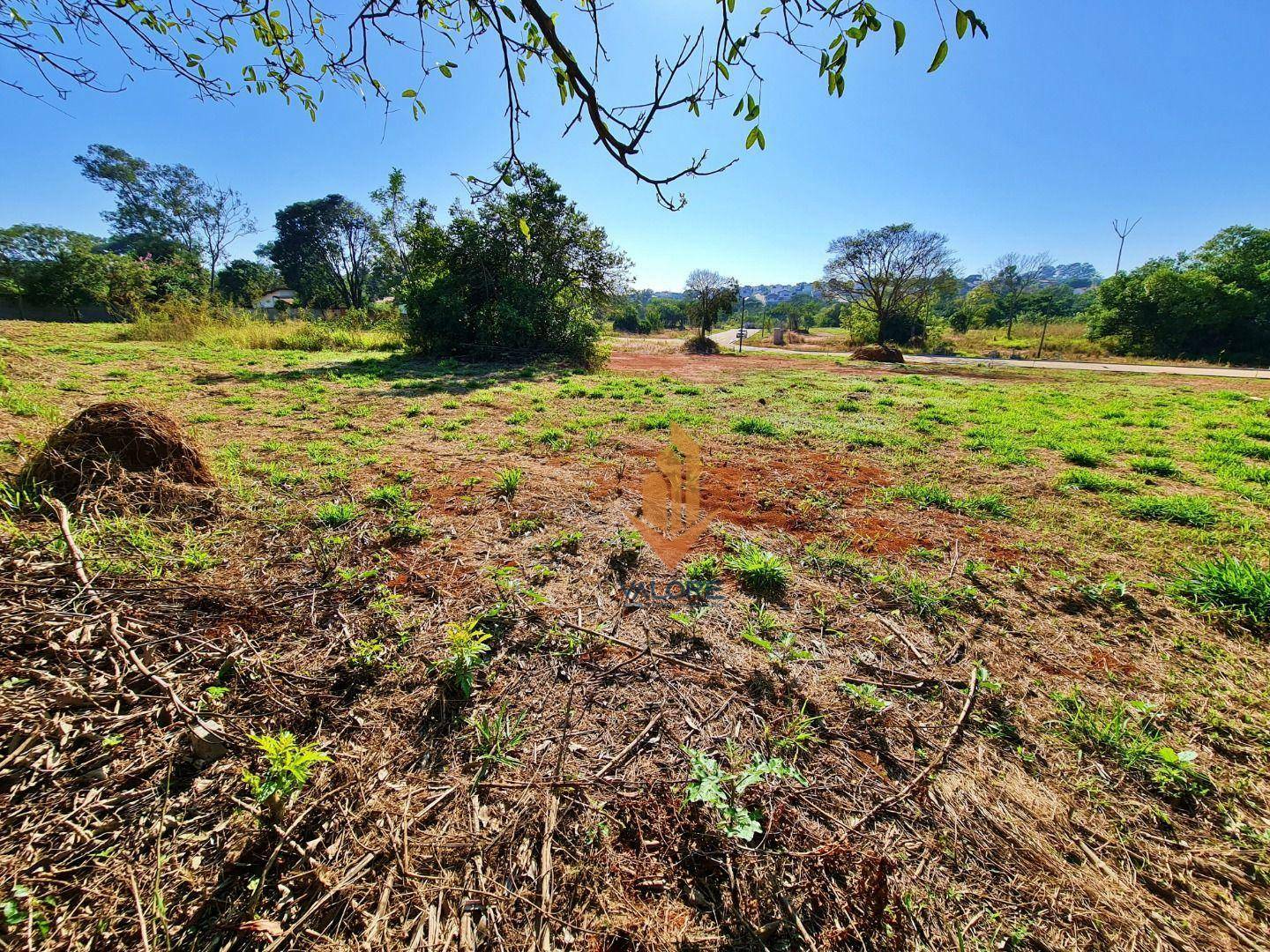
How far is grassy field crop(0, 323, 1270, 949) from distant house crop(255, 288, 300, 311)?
50668mm

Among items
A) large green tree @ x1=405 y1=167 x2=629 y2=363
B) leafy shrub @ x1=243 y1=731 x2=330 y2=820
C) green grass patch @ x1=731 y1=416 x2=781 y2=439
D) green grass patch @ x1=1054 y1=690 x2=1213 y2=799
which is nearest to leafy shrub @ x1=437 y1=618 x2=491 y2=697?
leafy shrub @ x1=243 y1=731 x2=330 y2=820

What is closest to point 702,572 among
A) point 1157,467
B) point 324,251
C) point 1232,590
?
point 1232,590

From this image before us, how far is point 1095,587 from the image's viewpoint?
2.75 meters

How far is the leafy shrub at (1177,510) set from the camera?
3.65 m

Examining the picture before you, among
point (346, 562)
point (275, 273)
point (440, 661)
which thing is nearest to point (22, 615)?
point (346, 562)

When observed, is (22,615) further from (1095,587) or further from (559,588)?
(1095,587)

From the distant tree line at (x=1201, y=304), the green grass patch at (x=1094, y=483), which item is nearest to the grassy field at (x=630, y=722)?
the green grass patch at (x=1094, y=483)

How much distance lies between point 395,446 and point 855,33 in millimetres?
5344

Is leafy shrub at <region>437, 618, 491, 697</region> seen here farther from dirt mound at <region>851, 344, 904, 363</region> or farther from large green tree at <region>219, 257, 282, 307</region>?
large green tree at <region>219, 257, 282, 307</region>

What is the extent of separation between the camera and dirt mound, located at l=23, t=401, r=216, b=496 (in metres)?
2.62

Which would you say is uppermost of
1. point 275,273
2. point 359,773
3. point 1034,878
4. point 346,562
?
point 275,273

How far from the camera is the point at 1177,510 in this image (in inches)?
147

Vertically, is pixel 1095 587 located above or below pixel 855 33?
below

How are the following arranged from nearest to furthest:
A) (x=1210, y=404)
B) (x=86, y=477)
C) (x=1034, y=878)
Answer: (x=1034, y=878) → (x=86, y=477) → (x=1210, y=404)
